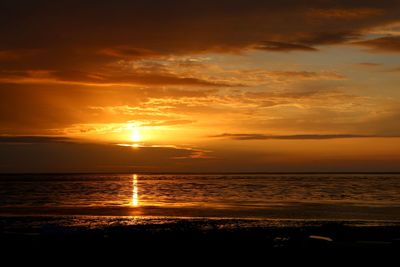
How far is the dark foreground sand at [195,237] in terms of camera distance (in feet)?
65.3

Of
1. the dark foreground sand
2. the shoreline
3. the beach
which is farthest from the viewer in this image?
the beach

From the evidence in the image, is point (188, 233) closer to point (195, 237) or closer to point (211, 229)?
point (195, 237)

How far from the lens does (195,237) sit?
83.6ft

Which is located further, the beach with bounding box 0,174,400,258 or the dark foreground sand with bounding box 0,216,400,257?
the beach with bounding box 0,174,400,258

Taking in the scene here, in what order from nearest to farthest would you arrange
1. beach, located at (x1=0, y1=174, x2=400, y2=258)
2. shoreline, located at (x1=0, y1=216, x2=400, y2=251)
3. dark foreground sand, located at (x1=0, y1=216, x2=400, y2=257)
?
dark foreground sand, located at (x1=0, y1=216, x2=400, y2=257) → shoreline, located at (x1=0, y1=216, x2=400, y2=251) → beach, located at (x1=0, y1=174, x2=400, y2=258)

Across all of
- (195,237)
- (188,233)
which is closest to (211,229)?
(188,233)

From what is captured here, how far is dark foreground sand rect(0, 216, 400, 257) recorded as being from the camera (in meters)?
19.9

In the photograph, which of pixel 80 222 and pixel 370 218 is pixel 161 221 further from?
pixel 370 218

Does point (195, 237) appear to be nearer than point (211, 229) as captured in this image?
Yes

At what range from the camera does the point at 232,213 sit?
138ft

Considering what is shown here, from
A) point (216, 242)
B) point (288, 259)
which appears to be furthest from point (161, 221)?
point (288, 259)

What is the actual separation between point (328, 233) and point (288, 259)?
8.05 metres

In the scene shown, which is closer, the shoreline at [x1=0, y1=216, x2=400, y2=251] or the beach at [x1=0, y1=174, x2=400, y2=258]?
the shoreline at [x1=0, y1=216, x2=400, y2=251]

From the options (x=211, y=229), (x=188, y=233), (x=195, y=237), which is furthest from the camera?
(x=211, y=229)
